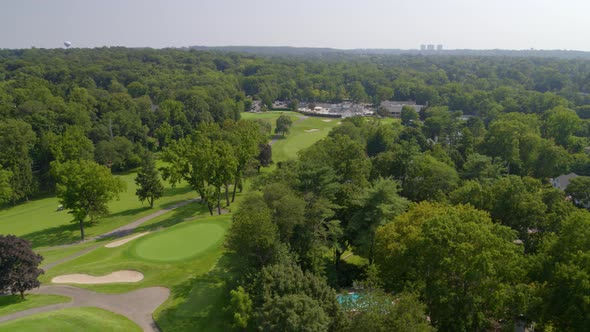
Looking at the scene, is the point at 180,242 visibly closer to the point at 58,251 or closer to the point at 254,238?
the point at 254,238

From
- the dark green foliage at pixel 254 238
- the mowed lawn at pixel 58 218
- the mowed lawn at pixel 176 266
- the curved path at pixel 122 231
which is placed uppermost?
the dark green foliage at pixel 254 238

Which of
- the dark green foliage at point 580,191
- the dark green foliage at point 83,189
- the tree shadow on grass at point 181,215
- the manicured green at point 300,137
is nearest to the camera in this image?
the dark green foliage at point 580,191

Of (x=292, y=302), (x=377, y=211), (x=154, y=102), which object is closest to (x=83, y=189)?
(x=377, y=211)

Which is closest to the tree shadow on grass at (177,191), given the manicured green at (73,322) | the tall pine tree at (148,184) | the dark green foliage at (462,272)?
the tall pine tree at (148,184)

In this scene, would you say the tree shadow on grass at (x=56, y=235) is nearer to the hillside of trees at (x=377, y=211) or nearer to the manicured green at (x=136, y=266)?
the manicured green at (x=136, y=266)

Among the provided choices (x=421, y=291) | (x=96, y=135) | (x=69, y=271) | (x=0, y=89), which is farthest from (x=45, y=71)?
(x=421, y=291)

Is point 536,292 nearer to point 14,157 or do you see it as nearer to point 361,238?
point 361,238

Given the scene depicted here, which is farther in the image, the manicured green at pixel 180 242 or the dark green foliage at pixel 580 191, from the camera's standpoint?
the dark green foliage at pixel 580 191
